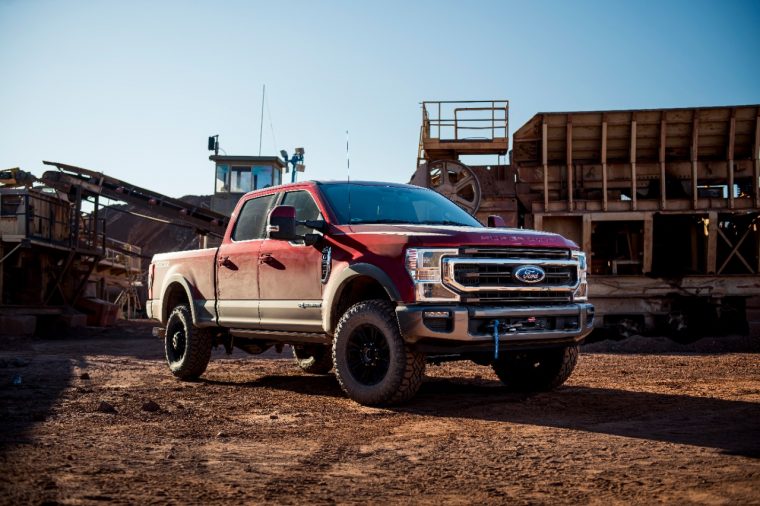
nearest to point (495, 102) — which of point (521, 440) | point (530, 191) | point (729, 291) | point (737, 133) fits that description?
point (530, 191)

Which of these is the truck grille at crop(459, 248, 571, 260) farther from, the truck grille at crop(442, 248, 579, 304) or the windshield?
the windshield

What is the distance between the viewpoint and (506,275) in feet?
20.2

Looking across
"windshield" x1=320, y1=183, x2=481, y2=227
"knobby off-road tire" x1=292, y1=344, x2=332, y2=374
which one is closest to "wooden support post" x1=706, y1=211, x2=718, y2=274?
"knobby off-road tire" x1=292, y1=344, x2=332, y2=374

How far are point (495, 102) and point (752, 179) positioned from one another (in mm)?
6720

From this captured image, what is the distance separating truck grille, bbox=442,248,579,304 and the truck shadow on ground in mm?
971

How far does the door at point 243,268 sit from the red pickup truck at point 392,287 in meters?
0.02

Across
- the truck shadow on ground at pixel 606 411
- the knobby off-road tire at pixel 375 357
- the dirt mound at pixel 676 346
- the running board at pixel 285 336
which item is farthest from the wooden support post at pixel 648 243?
the knobby off-road tire at pixel 375 357

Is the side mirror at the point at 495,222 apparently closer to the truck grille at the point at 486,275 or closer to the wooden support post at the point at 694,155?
the truck grille at the point at 486,275

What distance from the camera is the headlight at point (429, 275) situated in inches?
233

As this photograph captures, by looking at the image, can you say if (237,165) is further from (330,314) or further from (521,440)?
(521,440)

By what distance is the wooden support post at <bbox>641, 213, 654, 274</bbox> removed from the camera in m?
17.5

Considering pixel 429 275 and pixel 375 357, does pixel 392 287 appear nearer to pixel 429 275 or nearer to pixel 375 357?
pixel 429 275

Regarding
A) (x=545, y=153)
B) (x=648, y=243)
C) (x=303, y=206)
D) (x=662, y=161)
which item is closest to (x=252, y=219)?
(x=303, y=206)

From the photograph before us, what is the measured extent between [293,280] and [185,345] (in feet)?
7.97
